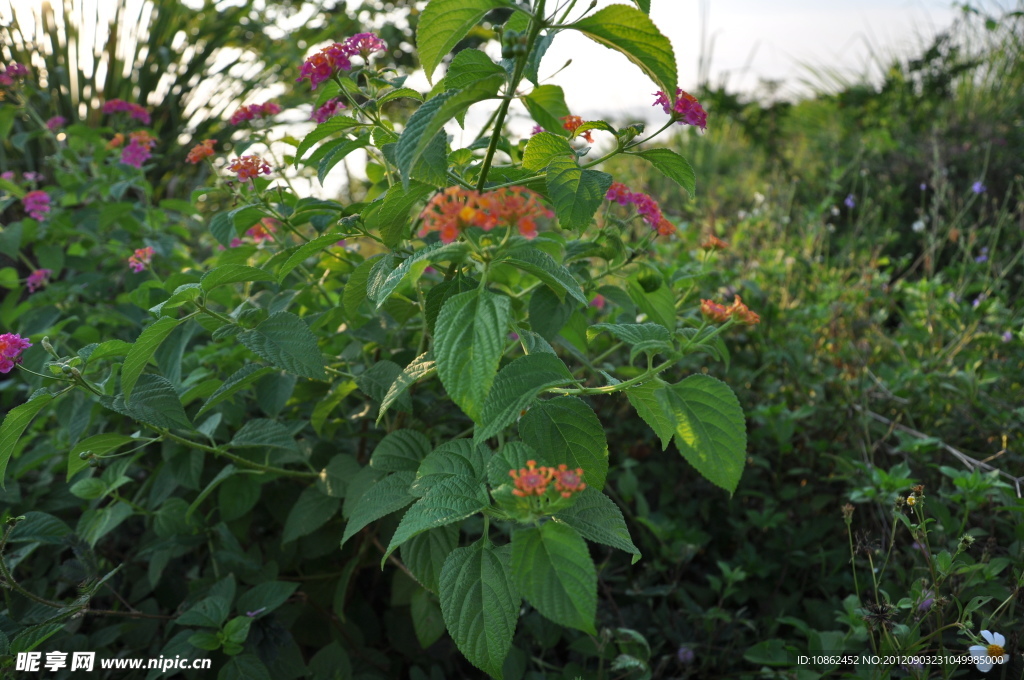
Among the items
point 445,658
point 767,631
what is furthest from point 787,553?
point 445,658

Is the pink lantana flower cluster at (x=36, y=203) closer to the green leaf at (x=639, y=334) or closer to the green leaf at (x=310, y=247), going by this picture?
the green leaf at (x=310, y=247)

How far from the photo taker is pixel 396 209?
0.93 metres

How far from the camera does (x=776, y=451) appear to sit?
1876mm

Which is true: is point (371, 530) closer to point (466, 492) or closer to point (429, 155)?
point (466, 492)

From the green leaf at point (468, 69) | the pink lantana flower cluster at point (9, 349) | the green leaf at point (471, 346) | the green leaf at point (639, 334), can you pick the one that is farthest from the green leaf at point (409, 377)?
the pink lantana flower cluster at point (9, 349)

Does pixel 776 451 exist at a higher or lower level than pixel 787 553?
higher

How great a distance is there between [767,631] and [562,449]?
91 cm

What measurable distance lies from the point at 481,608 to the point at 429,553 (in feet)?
0.70

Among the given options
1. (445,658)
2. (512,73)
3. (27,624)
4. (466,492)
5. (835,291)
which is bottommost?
(445,658)

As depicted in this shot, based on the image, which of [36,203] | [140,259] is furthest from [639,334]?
[36,203]

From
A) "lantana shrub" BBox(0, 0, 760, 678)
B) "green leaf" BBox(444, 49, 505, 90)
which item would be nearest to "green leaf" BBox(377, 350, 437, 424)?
"lantana shrub" BBox(0, 0, 760, 678)

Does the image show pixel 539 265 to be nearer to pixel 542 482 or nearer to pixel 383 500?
pixel 542 482

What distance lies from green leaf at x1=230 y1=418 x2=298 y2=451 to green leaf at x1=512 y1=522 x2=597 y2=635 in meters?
0.54

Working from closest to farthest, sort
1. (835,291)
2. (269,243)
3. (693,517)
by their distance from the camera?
(269,243) < (693,517) < (835,291)
